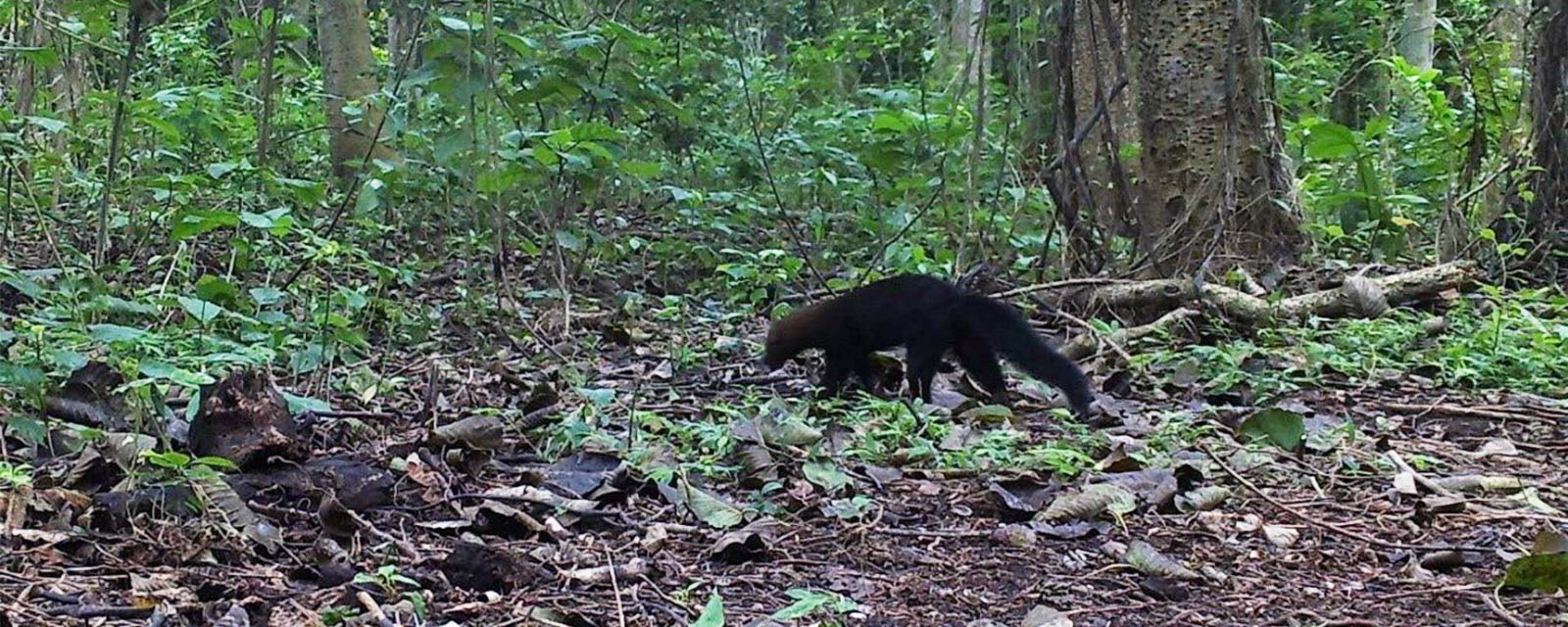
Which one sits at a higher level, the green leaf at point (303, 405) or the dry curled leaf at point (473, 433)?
the green leaf at point (303, 405)

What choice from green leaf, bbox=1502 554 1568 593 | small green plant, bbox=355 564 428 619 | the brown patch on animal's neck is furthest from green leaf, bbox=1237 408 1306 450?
small green plant, bbox=355 564 428 619

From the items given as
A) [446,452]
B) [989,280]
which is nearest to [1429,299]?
[989,280]

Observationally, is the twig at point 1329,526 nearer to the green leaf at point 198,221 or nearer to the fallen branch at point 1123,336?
the fallen branch at point 1123,336

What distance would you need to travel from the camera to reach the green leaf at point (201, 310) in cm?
483

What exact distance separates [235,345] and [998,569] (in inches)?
103

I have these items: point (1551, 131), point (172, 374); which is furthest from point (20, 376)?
point (1551, 131)

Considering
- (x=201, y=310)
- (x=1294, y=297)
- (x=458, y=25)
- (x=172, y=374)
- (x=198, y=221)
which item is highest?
(x=458, y=25)

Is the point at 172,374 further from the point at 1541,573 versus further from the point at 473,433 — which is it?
the point at 1541,573

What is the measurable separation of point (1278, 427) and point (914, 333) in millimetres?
1958

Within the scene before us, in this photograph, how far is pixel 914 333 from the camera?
6.33 m

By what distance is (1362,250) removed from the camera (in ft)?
29.0

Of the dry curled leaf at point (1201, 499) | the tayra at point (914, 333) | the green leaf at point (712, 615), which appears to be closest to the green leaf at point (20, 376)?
the green leaf at point (712, 615)

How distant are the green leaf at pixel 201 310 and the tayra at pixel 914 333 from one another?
2.52m

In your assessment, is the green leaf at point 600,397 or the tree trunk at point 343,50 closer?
the green leaf at point 600,397
